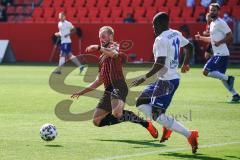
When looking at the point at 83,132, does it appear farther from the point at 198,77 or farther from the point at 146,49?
the point at 146,49

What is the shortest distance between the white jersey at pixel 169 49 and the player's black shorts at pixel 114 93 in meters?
1.71

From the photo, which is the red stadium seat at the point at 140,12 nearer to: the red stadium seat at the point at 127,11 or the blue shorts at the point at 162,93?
the red stadium seat at the point at 127,11

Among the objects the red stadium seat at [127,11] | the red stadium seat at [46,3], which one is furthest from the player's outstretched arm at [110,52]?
the red stadium seat at [46,3]

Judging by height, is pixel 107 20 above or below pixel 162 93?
below

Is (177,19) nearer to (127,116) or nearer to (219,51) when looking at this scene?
(219,51)

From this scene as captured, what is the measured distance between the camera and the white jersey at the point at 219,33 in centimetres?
1830

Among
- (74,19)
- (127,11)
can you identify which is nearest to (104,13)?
(127,11)

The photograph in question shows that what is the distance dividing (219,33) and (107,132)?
20.9 feet

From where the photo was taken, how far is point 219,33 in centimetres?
1844

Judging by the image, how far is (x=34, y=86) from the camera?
923 inches

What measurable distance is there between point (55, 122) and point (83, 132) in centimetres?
153

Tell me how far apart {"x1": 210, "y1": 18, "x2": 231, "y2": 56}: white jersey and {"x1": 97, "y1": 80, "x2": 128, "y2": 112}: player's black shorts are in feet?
20.8

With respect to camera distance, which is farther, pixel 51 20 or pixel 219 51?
pixel 51 20

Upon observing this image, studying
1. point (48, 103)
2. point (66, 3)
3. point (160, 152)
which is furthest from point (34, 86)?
point (66, 3)
